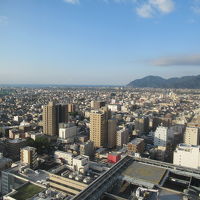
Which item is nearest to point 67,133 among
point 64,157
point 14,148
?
point 14,148

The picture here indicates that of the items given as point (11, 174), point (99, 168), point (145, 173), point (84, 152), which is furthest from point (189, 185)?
point (84, 152)

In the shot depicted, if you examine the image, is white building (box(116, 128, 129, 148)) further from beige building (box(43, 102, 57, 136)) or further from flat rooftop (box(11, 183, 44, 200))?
flat rooftop (box(11, 183, 44, 200))

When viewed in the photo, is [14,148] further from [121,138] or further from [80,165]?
[121,138]

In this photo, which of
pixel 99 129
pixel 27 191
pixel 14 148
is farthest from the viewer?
pixel 99 129

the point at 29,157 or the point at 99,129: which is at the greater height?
the point at 99,129


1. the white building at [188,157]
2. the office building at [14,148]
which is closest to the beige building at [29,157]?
the office building at [14,148]
